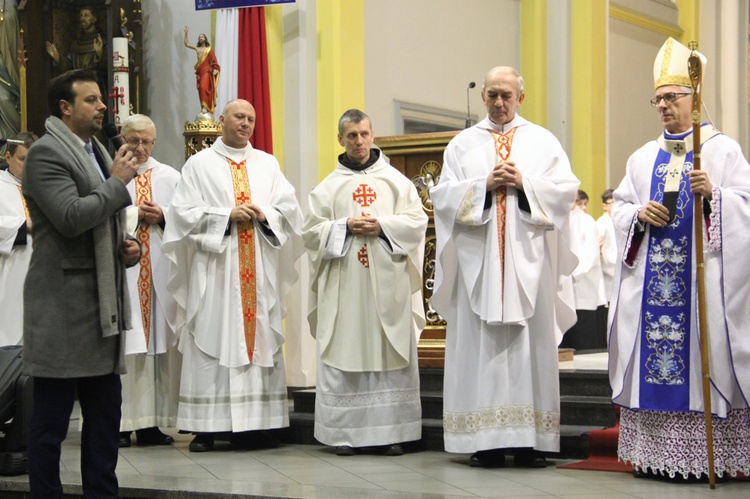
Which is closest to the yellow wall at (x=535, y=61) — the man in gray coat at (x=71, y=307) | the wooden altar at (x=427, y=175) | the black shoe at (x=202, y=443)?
the wooden altar at (x=427, y=175)

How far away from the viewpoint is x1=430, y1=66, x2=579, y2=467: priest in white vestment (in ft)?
18.8

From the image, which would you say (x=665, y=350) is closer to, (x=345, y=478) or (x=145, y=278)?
(x=345, y=478)

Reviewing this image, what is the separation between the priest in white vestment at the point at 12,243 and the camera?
7.58m

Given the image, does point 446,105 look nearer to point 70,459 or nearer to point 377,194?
point 377,194

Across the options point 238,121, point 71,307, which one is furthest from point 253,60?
point 71,307

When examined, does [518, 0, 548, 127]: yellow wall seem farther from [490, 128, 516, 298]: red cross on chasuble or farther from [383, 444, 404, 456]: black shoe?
[383, 444, 404, 456]: black shoe

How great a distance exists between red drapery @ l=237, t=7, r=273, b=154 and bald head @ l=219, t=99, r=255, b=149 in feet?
5.54

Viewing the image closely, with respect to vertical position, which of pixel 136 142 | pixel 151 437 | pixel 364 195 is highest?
pixel 136 142

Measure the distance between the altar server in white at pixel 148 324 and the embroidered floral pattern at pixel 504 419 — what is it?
208cm

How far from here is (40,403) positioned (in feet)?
14.9

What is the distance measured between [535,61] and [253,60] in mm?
4949

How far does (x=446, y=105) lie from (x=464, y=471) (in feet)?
22.6

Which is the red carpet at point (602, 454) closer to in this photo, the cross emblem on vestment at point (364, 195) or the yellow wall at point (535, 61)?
the cross emblem on vestment at point (364, 195)

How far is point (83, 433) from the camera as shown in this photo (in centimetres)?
462
